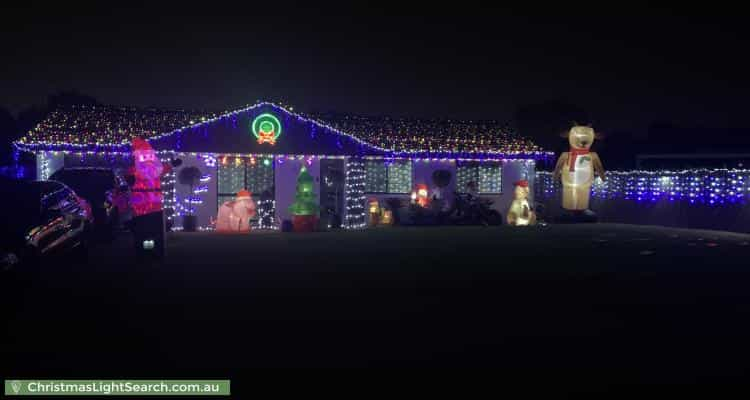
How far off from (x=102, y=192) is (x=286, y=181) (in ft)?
25.2

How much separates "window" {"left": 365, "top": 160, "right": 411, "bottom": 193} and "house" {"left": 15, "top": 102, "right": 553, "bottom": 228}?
0.12ft

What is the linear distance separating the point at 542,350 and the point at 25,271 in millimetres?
7011

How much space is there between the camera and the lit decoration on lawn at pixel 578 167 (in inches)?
994

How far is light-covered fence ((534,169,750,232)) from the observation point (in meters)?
22.8

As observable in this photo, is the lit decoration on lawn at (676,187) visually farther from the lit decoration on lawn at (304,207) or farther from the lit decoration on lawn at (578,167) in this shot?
the lit decoration on lawn at (304,207)

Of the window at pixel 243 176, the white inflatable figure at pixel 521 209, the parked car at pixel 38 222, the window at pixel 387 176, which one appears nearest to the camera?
the parked car at pixel 38 222

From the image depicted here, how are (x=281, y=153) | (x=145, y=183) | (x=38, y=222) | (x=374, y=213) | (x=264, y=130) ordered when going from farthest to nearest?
1. (x=374, y=213)
2. (x=281, y=153)
3. (x=264, y=130)
4. (x=145, y=183)
5. (x=38, y=222)

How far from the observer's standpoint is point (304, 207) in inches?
886

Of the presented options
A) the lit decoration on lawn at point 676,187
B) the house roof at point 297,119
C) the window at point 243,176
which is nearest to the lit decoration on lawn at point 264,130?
the house roof at point 297,119

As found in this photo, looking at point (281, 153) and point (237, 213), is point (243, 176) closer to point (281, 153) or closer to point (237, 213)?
point (281, 153)

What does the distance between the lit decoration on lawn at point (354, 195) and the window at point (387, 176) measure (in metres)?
0.93

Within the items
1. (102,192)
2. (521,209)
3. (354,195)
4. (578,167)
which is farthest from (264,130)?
(578,167)

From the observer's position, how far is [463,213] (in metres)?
26.3

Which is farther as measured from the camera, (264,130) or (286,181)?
(286,181)
